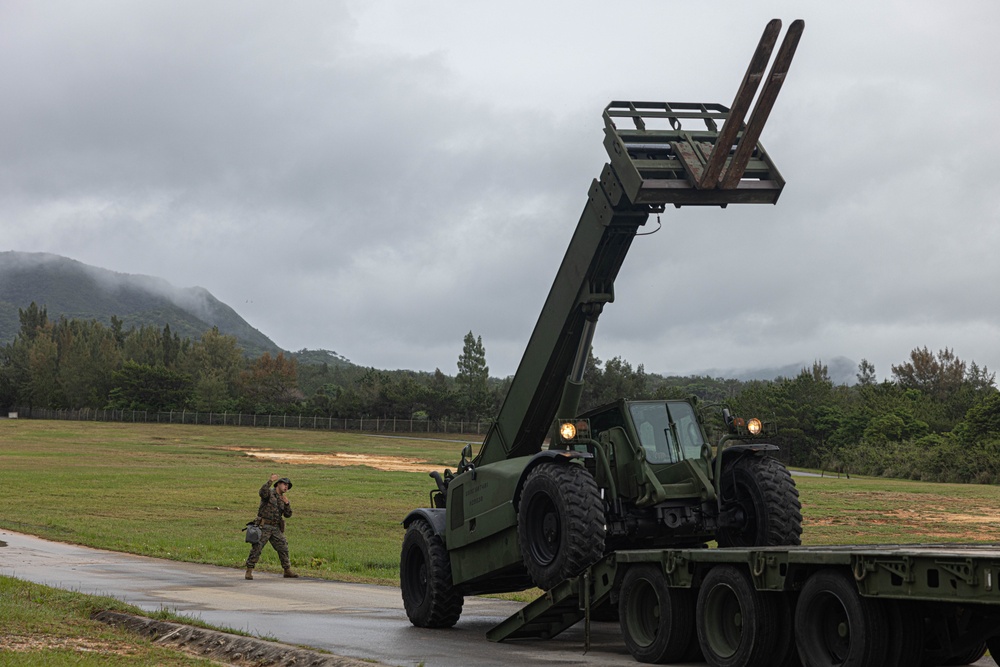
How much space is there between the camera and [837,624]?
31.3 ft

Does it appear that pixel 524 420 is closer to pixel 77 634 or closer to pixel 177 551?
pixel 77 634

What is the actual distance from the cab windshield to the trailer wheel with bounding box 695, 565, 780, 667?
2779 mm

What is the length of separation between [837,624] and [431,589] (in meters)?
6.81

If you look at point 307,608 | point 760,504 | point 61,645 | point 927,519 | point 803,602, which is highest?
point 760,504

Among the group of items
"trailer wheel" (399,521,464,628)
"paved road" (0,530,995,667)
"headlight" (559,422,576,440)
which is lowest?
"paved road" (0,530,995,667)


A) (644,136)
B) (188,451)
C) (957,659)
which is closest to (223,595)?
(644,136)

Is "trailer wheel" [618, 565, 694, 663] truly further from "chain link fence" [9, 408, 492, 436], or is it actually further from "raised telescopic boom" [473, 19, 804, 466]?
"chain link fence" [9, 408, 492, 436]

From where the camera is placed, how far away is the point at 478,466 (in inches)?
621

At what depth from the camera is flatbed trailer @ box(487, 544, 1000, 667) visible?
845 cm

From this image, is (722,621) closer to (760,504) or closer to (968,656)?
(968,656)

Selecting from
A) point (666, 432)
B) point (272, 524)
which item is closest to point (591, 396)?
point (272, 524)

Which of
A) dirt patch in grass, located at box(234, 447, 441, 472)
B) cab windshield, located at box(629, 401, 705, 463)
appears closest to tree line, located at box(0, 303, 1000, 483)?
cab windshield, located at box(629, 401, 705, 463)

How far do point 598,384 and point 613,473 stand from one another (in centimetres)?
9602

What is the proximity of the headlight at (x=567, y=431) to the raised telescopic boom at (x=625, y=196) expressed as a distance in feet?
3.95
